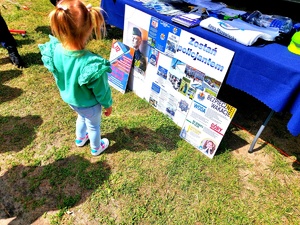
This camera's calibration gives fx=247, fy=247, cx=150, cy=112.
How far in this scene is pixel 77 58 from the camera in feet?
5.18

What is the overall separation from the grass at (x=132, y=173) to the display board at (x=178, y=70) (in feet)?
0.66

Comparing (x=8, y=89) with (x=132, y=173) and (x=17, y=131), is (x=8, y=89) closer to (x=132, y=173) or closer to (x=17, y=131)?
(x=17, y=131)

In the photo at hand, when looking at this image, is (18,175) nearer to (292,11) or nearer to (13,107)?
(13,107)

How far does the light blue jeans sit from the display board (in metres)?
0.91

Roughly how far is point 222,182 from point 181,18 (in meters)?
1.58

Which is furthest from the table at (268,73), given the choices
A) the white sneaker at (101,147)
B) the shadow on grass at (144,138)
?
the white sneaker at (101,147)

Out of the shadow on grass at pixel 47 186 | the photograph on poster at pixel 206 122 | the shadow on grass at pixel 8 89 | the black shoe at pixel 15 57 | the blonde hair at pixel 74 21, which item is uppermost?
the blonde hair at pixel 74 21

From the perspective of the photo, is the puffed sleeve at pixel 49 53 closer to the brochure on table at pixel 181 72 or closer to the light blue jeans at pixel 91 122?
the light blue jeans at pixel 91 122

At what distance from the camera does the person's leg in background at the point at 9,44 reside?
10.2ft

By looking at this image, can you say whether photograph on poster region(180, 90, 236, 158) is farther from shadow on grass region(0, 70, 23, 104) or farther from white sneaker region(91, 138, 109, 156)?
shadow on grass region(0, 70, 23, 104)

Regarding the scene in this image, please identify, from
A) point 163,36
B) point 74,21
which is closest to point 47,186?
point 74,21

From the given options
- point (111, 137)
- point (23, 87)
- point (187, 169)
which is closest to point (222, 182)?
point (187, 169)

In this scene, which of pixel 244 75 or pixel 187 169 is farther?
pixel 187 169

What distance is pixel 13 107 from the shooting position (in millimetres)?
2791
